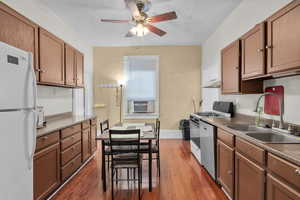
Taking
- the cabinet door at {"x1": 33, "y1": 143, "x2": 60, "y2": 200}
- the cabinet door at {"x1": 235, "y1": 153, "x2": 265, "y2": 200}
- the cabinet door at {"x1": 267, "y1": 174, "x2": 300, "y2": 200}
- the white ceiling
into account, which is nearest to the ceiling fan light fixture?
the white ceiling

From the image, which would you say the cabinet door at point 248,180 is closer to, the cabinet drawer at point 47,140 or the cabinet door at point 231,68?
the cabinet door at point 231,68

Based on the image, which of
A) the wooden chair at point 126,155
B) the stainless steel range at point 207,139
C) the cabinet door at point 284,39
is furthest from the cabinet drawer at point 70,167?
the cabinet door at point 284,39

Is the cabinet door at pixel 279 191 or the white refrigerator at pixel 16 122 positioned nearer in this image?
the cabinet door at pixel 279 191

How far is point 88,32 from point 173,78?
274cm

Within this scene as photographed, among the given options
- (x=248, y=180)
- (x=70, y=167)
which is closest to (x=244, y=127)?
(x=248, y=180)

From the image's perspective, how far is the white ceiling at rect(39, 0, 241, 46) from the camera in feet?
9.99

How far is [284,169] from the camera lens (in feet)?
4.07

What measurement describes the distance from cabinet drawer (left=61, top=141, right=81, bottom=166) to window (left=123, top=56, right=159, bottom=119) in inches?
102

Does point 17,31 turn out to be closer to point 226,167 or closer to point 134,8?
point 134,8

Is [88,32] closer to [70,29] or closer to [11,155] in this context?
[70,29]

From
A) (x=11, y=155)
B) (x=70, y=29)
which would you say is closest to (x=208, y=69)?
(x=70, y=29)

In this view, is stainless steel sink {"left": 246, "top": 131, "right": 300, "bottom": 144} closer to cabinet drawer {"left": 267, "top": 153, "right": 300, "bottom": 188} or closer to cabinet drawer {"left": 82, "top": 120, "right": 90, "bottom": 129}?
cabinet drawer {"left": 267, "top": 153, "right": 300, "bottom": 188}

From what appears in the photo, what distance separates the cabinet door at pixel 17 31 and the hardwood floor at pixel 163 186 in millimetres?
1838

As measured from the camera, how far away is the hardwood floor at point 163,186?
2.39m
